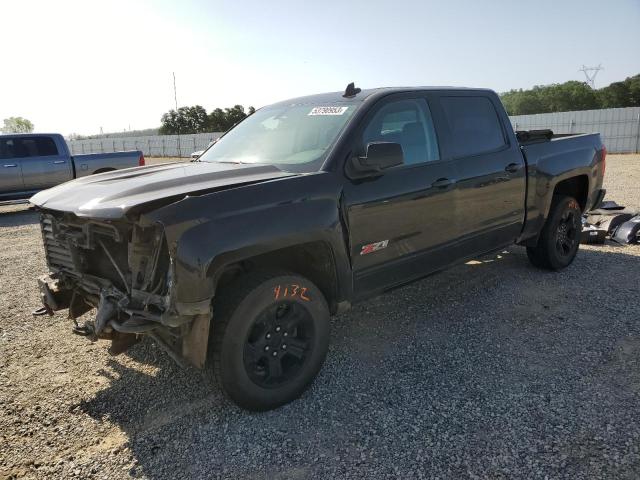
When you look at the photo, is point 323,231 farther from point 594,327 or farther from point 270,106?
point 594,327

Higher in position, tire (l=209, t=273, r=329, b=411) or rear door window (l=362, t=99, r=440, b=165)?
rear door window (l=362, t=99, r=440, b=165)

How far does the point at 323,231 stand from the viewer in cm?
306

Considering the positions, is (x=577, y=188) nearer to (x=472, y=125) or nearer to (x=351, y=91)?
(x=472, y=125)

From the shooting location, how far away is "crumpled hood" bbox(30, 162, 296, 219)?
2660mm

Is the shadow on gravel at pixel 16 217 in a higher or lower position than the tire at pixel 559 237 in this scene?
lower

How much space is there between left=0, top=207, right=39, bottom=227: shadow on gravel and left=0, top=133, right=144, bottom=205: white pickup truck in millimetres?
428

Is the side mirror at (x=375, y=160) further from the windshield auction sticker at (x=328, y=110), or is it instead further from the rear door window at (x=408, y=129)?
the windshield auction sticker at (x=328, y=110)

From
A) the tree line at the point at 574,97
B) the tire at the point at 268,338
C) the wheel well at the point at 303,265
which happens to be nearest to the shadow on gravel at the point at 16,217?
the wheel well at the point at 303,265

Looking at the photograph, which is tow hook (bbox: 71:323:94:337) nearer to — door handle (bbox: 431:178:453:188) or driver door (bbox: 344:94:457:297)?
driver door (bbox: 344:94:457:297)

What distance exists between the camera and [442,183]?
152 inches

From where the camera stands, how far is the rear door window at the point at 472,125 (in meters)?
4.18

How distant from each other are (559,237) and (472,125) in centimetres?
199

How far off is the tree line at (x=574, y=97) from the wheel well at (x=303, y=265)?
50.3m

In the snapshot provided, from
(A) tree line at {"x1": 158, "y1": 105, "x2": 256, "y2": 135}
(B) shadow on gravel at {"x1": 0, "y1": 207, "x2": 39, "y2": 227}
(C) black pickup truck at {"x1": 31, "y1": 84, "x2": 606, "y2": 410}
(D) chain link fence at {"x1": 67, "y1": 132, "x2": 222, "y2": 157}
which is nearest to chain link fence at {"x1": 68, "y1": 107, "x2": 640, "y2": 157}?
(D) chain link fence at {"x1": 67, "y1": 132, "x2": 222, "y2": 157}
